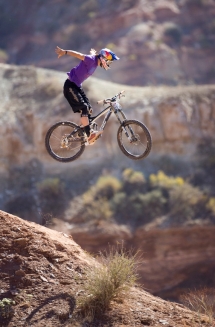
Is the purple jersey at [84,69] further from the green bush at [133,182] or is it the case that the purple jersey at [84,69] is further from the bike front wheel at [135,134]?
the green bush at [133,182]

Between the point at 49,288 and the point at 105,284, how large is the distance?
3.39 ft

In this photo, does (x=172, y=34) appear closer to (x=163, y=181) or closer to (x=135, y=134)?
(x=163, y=181)

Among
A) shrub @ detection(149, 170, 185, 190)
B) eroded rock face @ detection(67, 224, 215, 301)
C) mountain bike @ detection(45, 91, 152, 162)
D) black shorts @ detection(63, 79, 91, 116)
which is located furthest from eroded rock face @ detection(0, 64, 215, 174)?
black shorts @ detection(63, 79, 91, 116)

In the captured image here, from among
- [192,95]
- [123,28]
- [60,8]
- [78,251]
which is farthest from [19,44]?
[78,251]

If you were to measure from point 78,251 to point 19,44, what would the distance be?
42407 mm

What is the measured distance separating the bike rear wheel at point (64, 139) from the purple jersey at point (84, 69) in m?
1.05

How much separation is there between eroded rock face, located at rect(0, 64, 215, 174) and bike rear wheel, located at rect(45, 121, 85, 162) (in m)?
16.9

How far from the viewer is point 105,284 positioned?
369 inches

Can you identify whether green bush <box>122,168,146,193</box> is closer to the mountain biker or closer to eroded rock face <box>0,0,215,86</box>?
eroded rock face <box>0,0,215,86</box>

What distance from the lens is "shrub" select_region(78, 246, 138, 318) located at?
9.21m

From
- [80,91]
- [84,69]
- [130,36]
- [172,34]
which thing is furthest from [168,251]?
[172,34]

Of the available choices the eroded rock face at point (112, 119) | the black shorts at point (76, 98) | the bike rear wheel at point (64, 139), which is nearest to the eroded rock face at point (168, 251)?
the eroded rock face at point (112, 119)

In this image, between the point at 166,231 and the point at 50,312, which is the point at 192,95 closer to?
the point at 166,231

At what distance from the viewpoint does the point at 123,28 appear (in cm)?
4803
